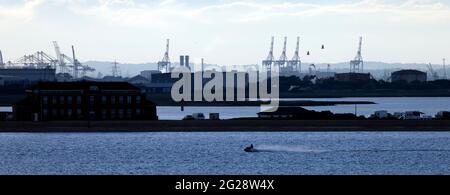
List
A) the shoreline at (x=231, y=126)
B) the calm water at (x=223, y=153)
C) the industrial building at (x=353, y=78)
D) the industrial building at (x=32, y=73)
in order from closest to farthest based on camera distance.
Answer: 1. the calm water at (x=223, y=153)
2. the shoreline at (x=231, y=126)
3. the industrial building at (x=32, y=73)
4. the industrial building at (x=353, y=78)

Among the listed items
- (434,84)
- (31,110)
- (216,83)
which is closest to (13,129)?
(31,110)

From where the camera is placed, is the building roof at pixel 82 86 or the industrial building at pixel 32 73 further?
the industrial building at pixel 32 73

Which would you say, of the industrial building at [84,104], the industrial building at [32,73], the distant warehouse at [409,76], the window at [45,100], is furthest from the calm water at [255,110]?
the distant warehouse at [409,76]

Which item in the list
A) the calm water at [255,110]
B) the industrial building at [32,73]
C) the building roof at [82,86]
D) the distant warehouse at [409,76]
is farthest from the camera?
the distant warehouse at [409,76]

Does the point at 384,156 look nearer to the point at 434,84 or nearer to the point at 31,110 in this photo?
the point at 31,110

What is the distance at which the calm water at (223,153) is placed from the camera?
83.9ft

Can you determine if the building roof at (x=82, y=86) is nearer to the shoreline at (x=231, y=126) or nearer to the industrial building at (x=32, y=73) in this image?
the shoreline at (x=231, y=126)

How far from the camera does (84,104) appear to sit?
167 feet
